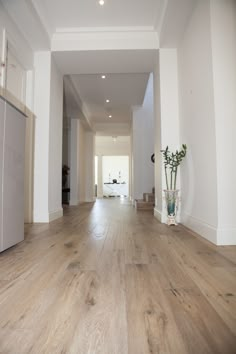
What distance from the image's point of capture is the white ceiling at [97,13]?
2.73 meters

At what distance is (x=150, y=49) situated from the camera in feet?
10.5

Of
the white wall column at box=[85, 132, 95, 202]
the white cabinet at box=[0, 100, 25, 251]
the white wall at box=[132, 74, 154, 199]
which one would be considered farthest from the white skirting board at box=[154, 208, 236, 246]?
the white wall column at box=[85, 132, 95, 202]

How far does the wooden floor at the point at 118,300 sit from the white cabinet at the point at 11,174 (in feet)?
0.50

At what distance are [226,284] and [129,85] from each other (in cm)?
470

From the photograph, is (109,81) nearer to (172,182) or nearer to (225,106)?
(172,182)

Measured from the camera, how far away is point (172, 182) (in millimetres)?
3096

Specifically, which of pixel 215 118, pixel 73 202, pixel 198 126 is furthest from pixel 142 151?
pixel 215 118

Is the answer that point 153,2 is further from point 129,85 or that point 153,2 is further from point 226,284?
point 226,284

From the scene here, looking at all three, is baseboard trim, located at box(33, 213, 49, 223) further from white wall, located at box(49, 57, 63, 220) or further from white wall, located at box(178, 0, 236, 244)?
white wall, located at box(178, 0, 236, 244)

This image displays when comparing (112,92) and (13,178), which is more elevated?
(112,92)

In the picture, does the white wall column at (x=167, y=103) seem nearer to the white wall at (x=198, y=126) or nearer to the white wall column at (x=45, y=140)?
the white wall at (x=198, y=126)

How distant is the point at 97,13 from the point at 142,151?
3829 millimetres

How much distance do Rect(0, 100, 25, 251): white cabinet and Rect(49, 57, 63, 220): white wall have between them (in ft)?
4.82

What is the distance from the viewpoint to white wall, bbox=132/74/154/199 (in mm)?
6293
